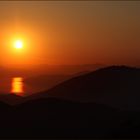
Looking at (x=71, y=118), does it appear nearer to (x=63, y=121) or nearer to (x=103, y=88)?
(x=63, y=121)

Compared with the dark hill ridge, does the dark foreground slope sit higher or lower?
lower

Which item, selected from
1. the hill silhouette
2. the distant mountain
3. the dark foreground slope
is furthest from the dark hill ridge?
the dark foreground slope

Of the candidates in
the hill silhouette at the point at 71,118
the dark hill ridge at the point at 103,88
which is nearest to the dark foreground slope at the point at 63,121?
the hill silhouette at the point at 71,118

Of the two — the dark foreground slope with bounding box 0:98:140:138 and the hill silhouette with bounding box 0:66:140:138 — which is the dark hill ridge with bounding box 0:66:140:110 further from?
the dark foreground slope with bounding box 0:98:140:138

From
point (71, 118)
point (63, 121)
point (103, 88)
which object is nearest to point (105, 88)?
point (103, 88)

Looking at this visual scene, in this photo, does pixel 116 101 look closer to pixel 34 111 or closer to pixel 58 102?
pixel 58 102

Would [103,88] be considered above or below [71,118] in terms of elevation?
above
